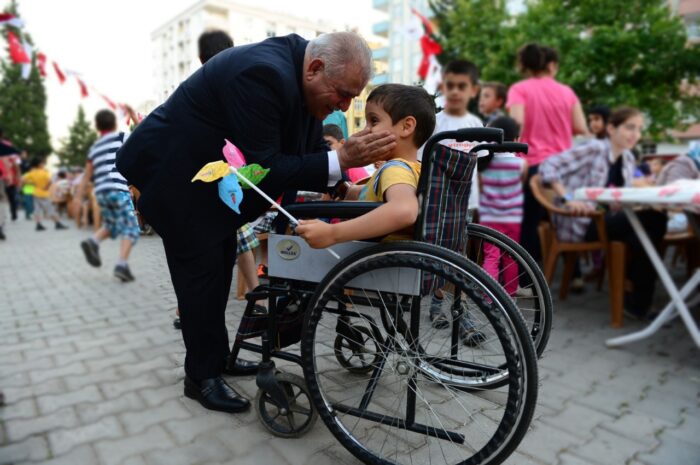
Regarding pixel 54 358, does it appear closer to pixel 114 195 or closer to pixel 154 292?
pixel 154 292

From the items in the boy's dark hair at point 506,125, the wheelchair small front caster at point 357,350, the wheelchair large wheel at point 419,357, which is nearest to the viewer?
the wheelchair large wheel at point 419,357

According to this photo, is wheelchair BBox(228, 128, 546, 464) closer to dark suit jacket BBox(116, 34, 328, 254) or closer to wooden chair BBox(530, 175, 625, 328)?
dark suit jacket BBox(116, 34, 328, 254)

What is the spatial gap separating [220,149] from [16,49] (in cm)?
963

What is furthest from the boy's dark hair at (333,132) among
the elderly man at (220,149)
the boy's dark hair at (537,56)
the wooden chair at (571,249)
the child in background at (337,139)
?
the boy's dark hair at (537,56)

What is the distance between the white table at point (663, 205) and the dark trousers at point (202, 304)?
243 centimetres

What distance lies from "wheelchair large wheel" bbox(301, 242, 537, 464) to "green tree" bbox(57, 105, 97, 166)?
62599 millimetres

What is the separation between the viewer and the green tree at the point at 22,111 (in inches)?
1754

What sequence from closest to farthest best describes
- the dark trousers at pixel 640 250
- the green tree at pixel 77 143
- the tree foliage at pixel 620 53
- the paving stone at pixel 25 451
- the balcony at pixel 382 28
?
the paving stone at pixel 25 451
the dark trousers at pixel 640 250
the tree foliage at pixel 620 53
the balcony at pixel 382 28
the green tree at pixel 77 143

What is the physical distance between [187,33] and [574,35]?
43.4m

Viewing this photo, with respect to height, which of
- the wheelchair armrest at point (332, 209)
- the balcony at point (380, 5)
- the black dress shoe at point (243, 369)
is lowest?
the black dress shoe at point (243, 369)

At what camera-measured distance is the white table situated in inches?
115

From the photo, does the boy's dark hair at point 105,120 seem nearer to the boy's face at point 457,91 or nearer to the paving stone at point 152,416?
the boy's face at point 457,91

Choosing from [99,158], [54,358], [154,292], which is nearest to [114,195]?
[99,158]

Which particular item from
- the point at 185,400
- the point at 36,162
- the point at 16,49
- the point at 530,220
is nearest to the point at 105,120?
the point at 185,400
